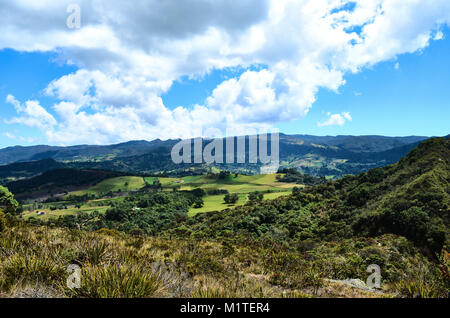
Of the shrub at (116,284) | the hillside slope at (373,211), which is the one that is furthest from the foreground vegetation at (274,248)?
the hillside slope at (373,211)

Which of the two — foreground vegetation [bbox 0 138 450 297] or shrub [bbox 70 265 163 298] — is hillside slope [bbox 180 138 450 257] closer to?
foreground vegetation [bbox 0 138 450 297]

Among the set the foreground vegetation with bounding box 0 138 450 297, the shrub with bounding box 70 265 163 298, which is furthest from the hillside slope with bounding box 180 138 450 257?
the shrub with bounding box 70 265 163 298

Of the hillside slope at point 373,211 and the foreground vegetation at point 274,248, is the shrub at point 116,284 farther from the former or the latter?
the hillside slope at point 373,211

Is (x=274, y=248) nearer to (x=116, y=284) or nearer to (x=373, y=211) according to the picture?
(x=116, y=284)

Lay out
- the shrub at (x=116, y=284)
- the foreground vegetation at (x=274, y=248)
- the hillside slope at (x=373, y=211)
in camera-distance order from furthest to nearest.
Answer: the hillside slope at (x=373, y=211) → the foreground vegetation at (x=274, y=248) → the shrub at (x=116, y=284)

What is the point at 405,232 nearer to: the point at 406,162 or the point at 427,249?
the point at 427,249

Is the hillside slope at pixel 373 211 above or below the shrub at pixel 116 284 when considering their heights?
below

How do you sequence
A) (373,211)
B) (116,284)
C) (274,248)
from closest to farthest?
1. (116,284)
2. (274,248)
3. (373,211)

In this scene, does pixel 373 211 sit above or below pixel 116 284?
below

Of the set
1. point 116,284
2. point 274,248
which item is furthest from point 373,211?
point 116,284

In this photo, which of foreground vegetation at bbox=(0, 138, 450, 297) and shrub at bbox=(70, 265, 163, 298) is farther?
foreground vegetation at bbox=(0, 138, 450, 297)

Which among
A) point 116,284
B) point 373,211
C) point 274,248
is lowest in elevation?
point 373,211

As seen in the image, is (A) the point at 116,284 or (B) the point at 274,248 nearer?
(A) the point at 116,284

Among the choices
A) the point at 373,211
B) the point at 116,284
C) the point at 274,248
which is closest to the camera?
the point at 116,284
